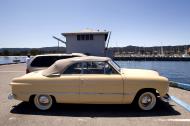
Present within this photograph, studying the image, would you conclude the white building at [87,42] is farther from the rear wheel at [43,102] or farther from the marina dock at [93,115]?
the rear wheel at [43,102]

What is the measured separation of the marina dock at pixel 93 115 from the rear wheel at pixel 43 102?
0.56ft

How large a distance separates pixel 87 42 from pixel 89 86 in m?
30.0

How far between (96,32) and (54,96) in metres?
28.9

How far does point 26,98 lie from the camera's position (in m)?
7.63

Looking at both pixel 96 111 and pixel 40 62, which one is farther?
pixel 40 62

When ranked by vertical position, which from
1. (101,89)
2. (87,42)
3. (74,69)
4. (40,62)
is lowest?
(101,89)

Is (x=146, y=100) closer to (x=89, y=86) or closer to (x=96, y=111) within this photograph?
(x=96, y=111)

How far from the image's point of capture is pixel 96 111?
758 cm

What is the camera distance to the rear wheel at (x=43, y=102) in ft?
25.1

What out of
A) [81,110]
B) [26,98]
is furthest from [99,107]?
[26,98]

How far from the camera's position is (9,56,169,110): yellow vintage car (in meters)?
7.38

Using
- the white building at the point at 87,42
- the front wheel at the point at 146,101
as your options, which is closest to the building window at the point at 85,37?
the white building at the point at 87,42

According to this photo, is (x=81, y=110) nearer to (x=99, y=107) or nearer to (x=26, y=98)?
(x=99, y=107)

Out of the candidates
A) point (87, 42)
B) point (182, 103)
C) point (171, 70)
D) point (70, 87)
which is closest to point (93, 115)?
point (70, 87)
